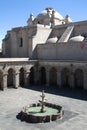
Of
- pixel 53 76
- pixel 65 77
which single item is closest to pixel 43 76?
pixel 53 76

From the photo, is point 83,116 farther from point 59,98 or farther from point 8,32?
point 8,32

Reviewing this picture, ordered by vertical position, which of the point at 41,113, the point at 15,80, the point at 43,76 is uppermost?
the point at 43,76

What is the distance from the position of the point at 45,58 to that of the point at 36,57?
1.78m

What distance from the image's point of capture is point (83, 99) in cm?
2219

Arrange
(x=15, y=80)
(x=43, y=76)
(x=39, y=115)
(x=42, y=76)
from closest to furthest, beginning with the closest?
(x=39, y=115)
(x=15, y=80)
(x=42, y=76)
(x=43, y=76)

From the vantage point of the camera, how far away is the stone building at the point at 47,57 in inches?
1081

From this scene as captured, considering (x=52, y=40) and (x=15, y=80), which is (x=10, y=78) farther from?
(x=52, y=40)

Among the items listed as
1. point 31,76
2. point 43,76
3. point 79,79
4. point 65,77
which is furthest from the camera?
point 43,76

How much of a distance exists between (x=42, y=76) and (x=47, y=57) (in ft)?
10.3

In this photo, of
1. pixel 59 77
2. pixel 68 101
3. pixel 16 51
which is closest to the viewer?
pixel 68 101

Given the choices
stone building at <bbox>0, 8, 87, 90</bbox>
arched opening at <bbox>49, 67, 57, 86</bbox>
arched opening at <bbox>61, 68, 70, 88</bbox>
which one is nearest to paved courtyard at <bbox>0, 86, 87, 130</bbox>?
stone building at <bbox>0, 8, 87, 90</bbox>

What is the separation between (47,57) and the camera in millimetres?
31781

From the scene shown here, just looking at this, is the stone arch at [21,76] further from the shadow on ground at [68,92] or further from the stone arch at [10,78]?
the shadow on ground at [68,92]

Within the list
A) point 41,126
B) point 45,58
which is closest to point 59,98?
point 41,126
